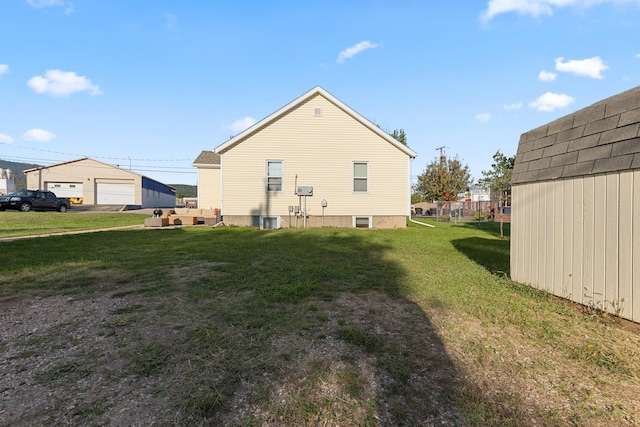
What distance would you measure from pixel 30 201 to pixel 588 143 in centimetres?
2846

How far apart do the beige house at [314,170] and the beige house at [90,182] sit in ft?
90.2

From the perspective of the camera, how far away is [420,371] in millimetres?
2473

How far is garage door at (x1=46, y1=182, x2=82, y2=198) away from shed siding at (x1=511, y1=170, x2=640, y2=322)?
4069 cm

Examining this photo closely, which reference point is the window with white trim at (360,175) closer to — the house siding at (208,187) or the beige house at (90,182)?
the house siding at (208,187)

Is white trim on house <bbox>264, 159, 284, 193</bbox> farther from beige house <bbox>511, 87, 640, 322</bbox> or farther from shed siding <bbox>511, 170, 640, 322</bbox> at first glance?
shed siding <bbox>511, 170, 640, 322</bbox>

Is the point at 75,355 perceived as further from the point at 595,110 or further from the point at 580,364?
the point at 595,110

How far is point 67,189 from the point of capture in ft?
112

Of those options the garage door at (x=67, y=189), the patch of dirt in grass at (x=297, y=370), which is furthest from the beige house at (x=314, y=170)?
the garage door at (x=67, y=189)

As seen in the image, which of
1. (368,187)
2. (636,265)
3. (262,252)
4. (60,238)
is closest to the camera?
(636,265)

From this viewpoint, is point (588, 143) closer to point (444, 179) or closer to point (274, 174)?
point (274, 174)

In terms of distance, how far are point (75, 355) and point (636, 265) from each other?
5.15 meters

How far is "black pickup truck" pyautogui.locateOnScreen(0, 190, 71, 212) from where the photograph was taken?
21266mm

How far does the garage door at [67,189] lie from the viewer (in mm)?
33938

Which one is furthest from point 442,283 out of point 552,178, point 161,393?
point 161,393
